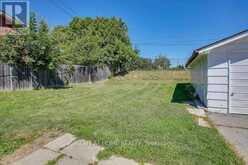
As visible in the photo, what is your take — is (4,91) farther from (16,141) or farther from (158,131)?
(158,131)

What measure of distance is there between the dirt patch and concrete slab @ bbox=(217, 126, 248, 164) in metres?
3.21

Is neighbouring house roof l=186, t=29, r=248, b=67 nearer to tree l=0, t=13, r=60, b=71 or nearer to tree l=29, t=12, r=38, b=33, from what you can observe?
tree l=0, t=13, r=60, b=71

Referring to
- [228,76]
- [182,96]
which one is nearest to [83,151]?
[228,76]

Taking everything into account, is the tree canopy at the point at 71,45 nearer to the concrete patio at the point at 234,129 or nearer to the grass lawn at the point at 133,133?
the grass lawn at the point at 133,133

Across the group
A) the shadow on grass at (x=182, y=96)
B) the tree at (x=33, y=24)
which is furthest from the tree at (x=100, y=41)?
the shadow on grass at (x=182, y=96)

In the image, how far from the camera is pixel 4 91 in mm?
10047

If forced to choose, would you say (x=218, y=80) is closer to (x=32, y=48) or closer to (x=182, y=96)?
(x=182, y=96)

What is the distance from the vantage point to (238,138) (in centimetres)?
371

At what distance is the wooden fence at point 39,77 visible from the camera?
10.3 m

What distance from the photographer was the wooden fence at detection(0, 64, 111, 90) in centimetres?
1027

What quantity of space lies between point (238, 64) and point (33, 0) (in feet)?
39.2

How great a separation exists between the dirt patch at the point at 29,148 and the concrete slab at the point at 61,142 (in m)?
0.12

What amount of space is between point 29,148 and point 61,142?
496 mm

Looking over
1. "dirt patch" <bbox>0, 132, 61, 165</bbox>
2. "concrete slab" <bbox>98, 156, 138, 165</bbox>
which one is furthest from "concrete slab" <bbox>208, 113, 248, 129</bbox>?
"dirt patch" <bbox>0, 132, 61, 165</bbox>
